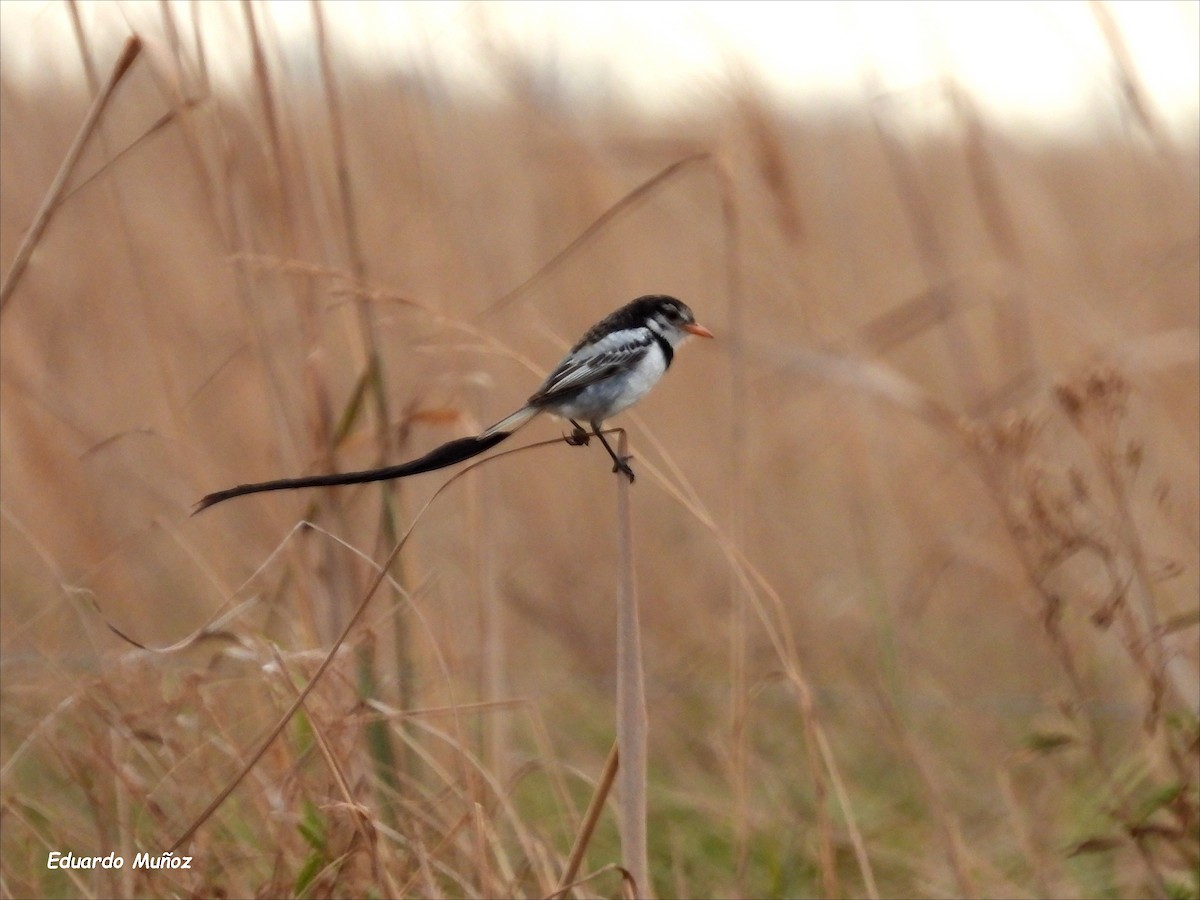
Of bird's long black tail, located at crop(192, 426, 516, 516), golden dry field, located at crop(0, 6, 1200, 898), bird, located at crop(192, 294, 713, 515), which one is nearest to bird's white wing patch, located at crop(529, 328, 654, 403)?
bird, located at crop(192, 294, 713, 515)

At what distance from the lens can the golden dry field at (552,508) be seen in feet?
6.40

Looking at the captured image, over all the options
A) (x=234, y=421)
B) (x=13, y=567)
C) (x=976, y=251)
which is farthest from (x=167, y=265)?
(x=976, y=251)

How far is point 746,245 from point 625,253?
1.67 metres

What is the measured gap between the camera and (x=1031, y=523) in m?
1.99

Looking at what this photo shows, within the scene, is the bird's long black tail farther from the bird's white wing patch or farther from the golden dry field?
the bird's white wing patch

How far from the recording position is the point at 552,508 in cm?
367

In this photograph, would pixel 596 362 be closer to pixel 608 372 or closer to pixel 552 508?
pixel 608 372

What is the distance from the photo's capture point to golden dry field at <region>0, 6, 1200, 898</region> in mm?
1951

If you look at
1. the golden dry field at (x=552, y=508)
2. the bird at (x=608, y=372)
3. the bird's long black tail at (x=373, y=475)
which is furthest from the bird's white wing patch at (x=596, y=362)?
the bird's long black tail at (x=373, y=475)

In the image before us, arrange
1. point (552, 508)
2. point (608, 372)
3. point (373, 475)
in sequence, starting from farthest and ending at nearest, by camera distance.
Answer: point (552, 508) < point (608, 372) < point (373, 475)

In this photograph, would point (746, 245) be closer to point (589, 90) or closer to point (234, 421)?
point (589, 90)

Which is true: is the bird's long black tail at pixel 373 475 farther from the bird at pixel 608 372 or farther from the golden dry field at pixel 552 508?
→ the bird at pixel 608 372

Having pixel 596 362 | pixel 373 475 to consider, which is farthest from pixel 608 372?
pixel 373 475

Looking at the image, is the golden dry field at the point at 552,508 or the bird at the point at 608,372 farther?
the bird at the point at 608,372
